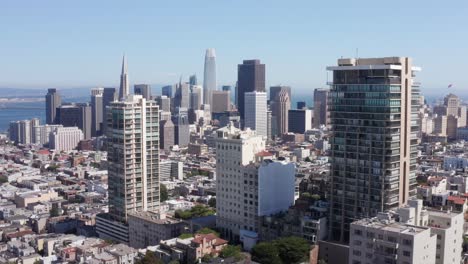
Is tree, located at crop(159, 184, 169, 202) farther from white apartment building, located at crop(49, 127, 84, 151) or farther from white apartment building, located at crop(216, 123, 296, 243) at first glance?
white apartment building, located at crop(49, 127, 84, 151)

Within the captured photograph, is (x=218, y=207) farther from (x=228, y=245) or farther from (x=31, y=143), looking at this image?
(x=31, y=143)

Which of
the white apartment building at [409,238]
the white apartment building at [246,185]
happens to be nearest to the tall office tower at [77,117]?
the white apartment building at [246,185]

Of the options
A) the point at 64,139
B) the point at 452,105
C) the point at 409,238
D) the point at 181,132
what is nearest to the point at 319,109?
the point at 452,105

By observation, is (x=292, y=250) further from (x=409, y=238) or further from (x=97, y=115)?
(x=97, y=115)

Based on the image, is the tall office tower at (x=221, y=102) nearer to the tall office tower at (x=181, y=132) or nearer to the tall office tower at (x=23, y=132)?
the tall office tower at (x=181, y=132)

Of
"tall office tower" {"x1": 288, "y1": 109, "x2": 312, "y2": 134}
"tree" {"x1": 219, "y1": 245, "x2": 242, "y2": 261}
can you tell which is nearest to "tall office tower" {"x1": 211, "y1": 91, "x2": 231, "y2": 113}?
"tall office tower" {"x1": 288, "y1": 109, "x2": 312, "y2": 134}
